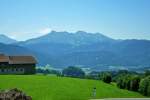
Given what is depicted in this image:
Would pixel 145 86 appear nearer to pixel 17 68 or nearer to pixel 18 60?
pixel 17 68

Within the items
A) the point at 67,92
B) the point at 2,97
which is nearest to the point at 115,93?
the point at 67,92

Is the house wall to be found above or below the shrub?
above

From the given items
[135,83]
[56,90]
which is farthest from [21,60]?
[56,90]

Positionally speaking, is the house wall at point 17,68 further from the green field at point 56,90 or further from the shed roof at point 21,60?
the green field at point 56,90

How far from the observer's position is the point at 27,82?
6450cm

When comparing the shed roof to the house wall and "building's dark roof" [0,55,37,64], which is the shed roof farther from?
the house wall

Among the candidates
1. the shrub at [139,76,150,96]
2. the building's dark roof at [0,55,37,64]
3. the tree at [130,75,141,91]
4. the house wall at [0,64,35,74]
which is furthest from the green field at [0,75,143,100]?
the building's dark roof at [0,55,37,64]

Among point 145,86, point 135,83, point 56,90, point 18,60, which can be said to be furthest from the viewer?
point 18,60

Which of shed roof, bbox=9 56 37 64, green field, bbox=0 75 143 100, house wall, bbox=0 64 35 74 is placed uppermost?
shed roof, bbox=9 56 37 64

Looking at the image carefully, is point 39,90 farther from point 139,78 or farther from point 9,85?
point 139,78

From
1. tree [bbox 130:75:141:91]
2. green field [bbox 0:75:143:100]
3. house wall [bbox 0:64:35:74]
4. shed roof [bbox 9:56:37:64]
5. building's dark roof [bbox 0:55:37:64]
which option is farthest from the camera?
shed roof [bbox 9:56:37:64]

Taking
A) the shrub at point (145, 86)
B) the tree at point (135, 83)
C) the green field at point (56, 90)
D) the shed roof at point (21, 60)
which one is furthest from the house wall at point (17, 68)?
the shrub at point (145, 86)

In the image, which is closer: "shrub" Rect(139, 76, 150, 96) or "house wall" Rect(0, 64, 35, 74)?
"shrub" Rect(139, 76, 150, 96)

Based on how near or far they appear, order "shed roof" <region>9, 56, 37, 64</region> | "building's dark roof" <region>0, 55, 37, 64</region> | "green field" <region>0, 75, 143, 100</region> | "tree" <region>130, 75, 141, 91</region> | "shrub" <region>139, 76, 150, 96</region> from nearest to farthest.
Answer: "green field" <region>0, 75, 143, 100</region> < "shrub" <region>139, 76, 150, 96</region> < "tree" <region>130, 75, 141, 91</region> < "building's dark roof" <region>0, 55, 37, 64</region> < "shed roof" <region>9, 56, 37, 64</region>
